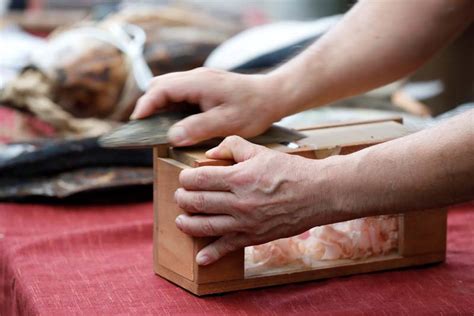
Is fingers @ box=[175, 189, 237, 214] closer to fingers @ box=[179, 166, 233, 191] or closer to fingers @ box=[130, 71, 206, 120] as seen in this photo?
fingers @ box=[179, 166, 233, 191]

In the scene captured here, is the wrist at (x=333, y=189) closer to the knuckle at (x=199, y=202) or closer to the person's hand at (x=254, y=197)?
the person's hand at (x=254, y=197)

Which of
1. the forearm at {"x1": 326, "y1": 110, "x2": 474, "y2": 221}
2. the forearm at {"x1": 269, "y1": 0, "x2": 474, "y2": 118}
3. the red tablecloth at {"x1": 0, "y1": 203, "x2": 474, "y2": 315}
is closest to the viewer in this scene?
the forearm at {"x1": 326, "y1": 110, "x2": 474, "y2": 221}

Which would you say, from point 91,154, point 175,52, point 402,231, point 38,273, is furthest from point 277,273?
point 175,52

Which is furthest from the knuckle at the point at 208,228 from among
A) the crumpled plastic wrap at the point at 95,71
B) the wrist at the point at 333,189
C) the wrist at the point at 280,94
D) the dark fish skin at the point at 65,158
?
the crumpled plastic wrap at the point at 95,71

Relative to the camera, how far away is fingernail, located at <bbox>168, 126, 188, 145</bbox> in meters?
1.13

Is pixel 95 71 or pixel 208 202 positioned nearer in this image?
pixel 208 202

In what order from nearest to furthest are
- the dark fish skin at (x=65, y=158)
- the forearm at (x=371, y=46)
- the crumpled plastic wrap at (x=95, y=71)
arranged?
the forearm at (x=371, y=46) < the dark fish skin at (x=65, y=158) < the crumpled plastic wrap at (x=95, y=71)

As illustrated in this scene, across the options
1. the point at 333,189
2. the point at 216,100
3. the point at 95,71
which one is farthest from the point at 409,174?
the point at 95,71

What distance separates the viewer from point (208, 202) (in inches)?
41.0

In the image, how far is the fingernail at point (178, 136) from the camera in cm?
113

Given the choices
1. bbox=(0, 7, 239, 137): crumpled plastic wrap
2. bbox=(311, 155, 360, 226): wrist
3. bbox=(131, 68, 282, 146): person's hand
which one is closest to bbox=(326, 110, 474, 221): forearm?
bbox=(311, 155, 360, 226): wrist

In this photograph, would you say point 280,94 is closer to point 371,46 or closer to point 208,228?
point 371,46

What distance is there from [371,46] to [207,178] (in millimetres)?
402

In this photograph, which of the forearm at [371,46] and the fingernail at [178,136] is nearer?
the fingernail at [178,136]
